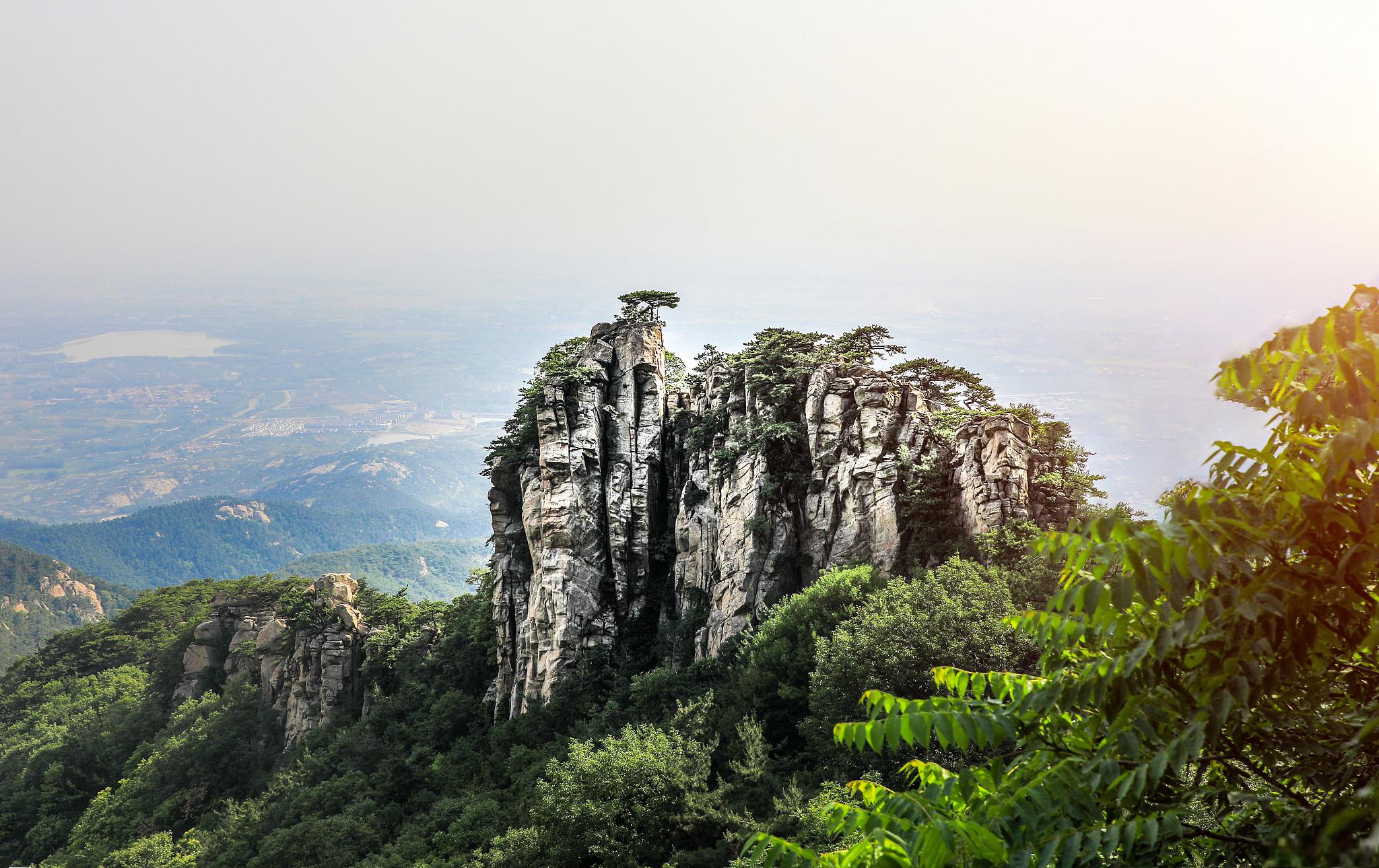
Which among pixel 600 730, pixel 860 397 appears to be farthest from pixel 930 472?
pixel 600 730

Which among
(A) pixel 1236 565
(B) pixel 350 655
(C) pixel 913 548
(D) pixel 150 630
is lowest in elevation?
(D) pixel 150 630

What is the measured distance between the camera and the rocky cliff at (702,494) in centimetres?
2836

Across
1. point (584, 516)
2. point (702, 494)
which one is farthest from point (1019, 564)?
point (584, 516)

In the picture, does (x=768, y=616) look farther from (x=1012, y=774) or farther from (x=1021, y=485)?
(x=1012, y=774)

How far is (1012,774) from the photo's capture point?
12.5ft

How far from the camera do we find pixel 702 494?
3728cm

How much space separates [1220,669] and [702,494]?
3430 cm

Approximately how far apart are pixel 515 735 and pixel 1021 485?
2729cm

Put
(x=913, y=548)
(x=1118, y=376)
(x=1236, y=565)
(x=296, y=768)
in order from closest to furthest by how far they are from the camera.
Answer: (x=1236, y=565) < (x=913, y=548) < (x=296, y=768) < (x=1118, y=376)

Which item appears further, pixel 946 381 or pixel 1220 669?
pixel 946 381

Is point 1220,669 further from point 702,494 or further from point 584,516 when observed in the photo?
point 584,516

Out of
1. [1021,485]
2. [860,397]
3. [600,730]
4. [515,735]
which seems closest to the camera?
[1021,485]

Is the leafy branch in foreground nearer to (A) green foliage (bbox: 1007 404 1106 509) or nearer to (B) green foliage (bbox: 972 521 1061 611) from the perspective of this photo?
(B) green foliage (bbox: 972 521 1061 611)

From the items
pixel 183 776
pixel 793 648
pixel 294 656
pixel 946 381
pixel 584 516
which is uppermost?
pixel 946 381
